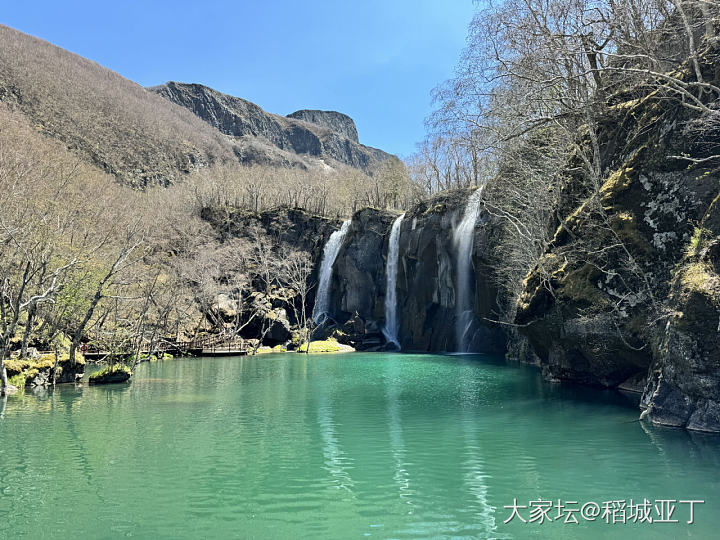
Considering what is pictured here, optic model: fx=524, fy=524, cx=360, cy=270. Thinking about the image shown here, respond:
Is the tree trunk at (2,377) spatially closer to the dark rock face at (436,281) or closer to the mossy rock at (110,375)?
the mossy rock at (110,375)

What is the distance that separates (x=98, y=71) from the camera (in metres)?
143

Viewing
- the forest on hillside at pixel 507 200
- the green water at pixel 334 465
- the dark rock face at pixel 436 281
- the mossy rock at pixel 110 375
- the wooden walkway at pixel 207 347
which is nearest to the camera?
the green water at pixel 334 465

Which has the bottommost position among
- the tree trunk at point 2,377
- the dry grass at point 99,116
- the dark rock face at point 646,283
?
the tree trunk at point 2,377

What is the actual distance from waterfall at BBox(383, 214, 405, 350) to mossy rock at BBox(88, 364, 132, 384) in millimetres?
26193

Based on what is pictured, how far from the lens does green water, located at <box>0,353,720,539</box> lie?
6625 mm

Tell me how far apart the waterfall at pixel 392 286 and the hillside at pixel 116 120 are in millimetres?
44934

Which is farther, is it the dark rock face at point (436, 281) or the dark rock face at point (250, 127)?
the dark rock face at point (250, 127)

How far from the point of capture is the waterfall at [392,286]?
148 feet

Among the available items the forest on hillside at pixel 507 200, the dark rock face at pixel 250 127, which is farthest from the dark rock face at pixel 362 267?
the dark rock face at pixel 250 127

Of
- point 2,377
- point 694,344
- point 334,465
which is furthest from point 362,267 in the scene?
point 334,465

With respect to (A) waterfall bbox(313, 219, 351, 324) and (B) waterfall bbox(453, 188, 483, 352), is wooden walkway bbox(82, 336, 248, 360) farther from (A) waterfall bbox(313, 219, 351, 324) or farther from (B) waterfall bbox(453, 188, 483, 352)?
(B) waterfall bbox(453, 188, 483, 352)

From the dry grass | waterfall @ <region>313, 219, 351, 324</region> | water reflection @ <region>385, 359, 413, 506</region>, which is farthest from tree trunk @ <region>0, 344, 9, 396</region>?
the dry grass

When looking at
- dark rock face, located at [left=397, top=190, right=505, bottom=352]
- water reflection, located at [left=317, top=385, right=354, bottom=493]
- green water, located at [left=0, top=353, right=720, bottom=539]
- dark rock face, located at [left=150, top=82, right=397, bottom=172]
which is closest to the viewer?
green water, located at [left=0, top=353, right=720, bottom=539]

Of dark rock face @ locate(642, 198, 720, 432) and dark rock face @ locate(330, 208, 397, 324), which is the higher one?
dark rock face @ locate(330, 208, 397, 324)
